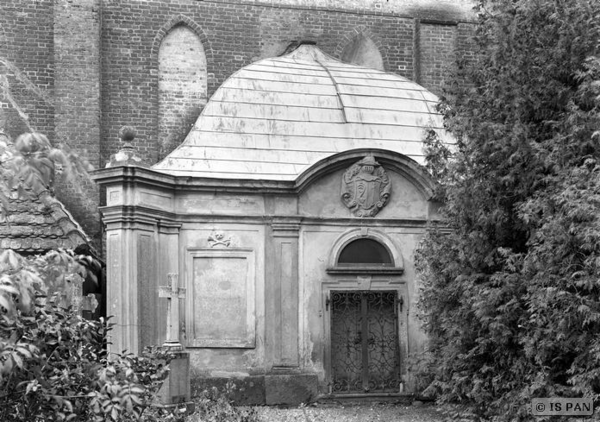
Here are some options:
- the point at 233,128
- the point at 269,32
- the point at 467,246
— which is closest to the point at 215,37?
the point at 269,32

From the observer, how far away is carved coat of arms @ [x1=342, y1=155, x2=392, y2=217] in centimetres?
1493

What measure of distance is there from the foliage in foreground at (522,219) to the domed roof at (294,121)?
3.37 m

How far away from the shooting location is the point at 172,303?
1355 centimetres

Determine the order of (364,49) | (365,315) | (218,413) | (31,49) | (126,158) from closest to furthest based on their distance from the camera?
(218,413)
(126,158)
(365,315)
(31,49)
(364,49)

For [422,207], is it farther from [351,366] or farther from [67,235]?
[67,235]

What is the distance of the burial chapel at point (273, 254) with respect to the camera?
557 inches

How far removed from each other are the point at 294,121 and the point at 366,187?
1.81 meters

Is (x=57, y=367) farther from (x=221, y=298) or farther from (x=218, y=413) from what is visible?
(x=221, y=298)

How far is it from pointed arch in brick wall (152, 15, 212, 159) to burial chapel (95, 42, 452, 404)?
13.2ft

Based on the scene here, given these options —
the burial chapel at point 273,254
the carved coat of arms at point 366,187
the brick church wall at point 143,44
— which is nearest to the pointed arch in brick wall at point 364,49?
the brick church wall at point 143,44

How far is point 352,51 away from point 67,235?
784 cm

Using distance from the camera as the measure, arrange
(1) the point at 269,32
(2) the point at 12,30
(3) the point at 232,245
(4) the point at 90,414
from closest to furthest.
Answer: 1. (4) the point at 90,414
2. (3) the point at 232,245
3. (2) the point at 12,30
4. (1) the point at 269,32

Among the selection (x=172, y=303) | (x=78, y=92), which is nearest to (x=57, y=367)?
(x=172, y=303)

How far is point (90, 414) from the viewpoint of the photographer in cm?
598
